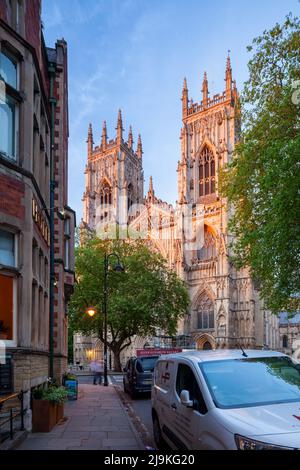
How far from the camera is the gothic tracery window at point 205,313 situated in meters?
63.5

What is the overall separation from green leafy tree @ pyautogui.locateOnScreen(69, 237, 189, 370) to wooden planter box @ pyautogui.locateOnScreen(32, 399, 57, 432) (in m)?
30.5

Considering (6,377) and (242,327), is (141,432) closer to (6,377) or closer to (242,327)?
(6,377)

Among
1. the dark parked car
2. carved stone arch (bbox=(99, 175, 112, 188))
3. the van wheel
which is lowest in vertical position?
the dark parked car

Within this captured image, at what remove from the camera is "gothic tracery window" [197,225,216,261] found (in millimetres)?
66750

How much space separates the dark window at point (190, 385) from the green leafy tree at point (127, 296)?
3358 cm

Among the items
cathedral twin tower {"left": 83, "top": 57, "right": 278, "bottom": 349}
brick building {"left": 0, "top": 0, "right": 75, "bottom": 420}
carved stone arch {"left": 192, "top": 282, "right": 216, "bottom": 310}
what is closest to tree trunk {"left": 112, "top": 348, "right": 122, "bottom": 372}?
cathedral twin tower {"left": 83, "top": 57, "right": 278, "bottom": 349}

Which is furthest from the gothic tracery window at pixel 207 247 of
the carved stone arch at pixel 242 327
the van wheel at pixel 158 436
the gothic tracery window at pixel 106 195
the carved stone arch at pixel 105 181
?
the van wheel at pixel 158 436

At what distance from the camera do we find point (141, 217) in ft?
243

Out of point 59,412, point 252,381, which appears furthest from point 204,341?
point 252,381

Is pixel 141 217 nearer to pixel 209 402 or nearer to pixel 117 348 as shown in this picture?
pixel 117 348

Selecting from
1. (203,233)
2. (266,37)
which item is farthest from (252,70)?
(203,233)

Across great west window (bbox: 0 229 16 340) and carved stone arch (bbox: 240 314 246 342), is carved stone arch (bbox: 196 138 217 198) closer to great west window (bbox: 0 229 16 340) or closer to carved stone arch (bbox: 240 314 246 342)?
carved stone arch (bbox: 240 314 246 342)

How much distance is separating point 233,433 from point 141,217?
228 ft
